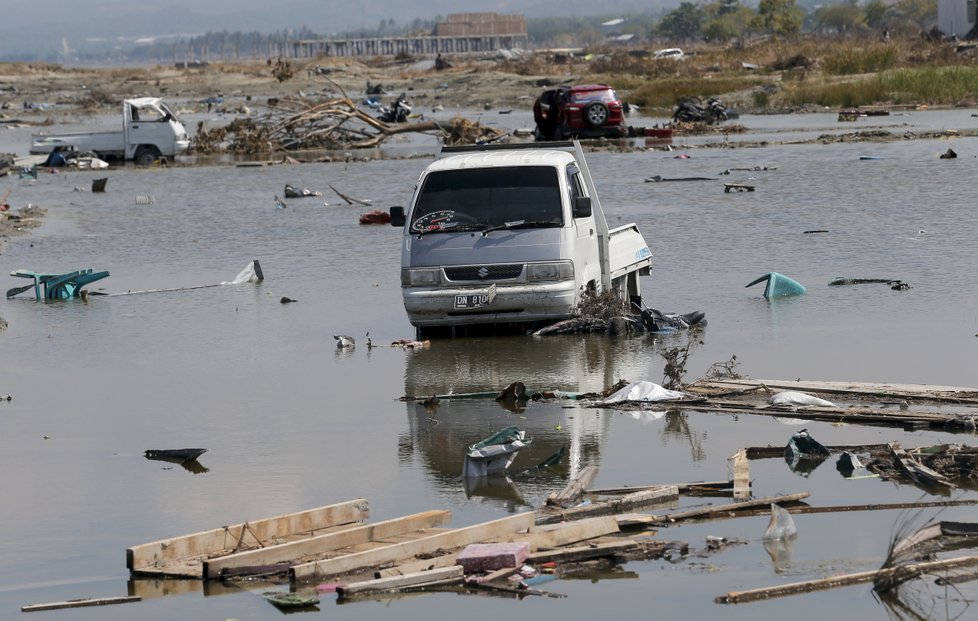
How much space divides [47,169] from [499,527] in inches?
1442

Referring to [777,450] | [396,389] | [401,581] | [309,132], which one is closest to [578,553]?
[401,581]

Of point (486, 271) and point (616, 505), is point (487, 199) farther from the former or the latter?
point (616, 505)

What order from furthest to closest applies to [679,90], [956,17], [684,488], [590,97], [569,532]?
[956,17]
[679,90]
[590,97]
[684,488]
[569,532]

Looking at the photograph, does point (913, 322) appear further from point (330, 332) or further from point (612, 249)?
point (330, 332)

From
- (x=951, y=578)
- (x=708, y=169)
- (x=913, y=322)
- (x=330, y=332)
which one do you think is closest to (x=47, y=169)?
(x=708, y=169)

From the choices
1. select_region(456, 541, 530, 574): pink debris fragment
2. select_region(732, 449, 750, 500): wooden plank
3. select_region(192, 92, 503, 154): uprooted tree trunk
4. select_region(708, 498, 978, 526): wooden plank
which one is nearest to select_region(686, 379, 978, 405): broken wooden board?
select_region(732, 449, 750, 500): wooden plank

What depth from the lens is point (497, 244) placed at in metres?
15.0

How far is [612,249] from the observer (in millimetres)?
16156

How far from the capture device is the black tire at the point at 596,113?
144 feet

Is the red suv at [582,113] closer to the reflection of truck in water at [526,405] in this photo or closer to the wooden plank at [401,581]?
the reflection of truck in water at [526,405]

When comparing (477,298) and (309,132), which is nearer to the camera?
(477,298)

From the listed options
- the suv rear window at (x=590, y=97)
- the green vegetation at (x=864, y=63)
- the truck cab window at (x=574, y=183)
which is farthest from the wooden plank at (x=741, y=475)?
the green vegetation at (x=864, y=63)

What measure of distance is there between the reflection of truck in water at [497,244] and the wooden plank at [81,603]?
772 centimetres

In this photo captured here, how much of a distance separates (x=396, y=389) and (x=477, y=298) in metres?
2.06
